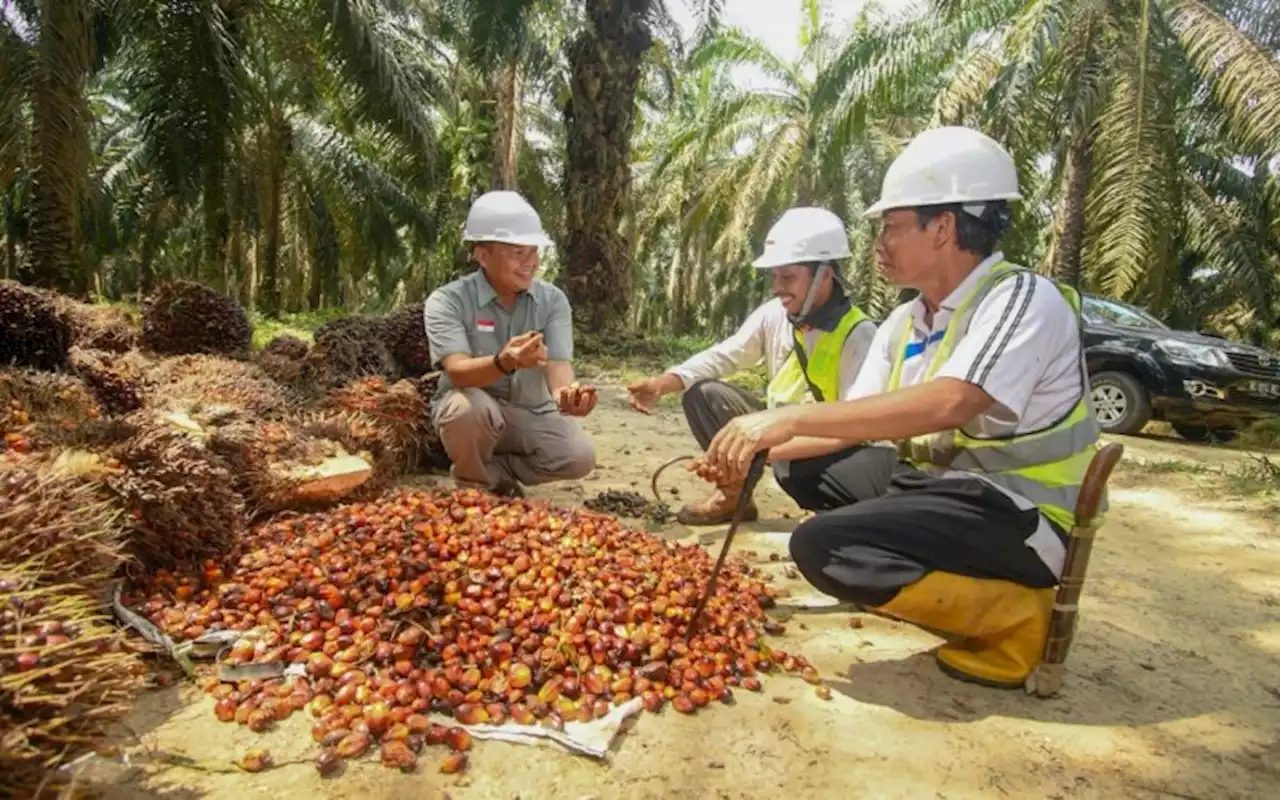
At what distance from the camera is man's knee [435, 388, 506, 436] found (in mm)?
3680

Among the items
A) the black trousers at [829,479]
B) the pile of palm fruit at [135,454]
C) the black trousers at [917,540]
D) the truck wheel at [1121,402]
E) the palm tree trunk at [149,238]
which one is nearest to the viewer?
the pile of palm fruit at [135,454]

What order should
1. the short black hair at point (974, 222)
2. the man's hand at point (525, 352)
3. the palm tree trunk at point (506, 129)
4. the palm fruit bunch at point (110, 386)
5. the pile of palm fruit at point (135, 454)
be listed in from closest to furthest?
the pile of palm fruit at point (135, 454) → the short black hair at point (974, 222) → the man's hand at point (525, 352) → the palm fruit bunch at point (110, 386) → the palm tree trunk at point (506, 129)

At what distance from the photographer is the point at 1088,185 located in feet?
36.3

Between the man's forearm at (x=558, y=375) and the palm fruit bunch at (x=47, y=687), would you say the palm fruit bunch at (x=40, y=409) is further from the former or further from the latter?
the man's forearm at (x=558, y=375)

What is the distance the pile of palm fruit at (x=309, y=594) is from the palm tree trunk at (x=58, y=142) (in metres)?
4.89

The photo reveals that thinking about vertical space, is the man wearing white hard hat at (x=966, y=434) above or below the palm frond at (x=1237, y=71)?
below

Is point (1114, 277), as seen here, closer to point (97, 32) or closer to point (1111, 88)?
point (1111, 88)

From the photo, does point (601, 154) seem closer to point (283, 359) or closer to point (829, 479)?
point (283, 359)

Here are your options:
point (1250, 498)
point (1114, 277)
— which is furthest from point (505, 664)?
point (1114, 277)

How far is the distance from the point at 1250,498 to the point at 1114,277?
531 centimetres

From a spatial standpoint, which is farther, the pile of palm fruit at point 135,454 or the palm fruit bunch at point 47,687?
the pile of palm fruit at point 135,454

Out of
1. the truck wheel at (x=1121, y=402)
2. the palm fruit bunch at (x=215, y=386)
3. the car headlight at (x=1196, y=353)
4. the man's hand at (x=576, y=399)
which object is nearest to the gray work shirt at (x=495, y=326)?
the man's hand at (x=576, y=399)

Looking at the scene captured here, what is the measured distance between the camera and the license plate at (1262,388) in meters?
7.60

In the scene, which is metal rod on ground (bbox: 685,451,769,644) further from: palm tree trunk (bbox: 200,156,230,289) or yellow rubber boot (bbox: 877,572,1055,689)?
palm tree trunk (bbox: 200,156,230,289)
